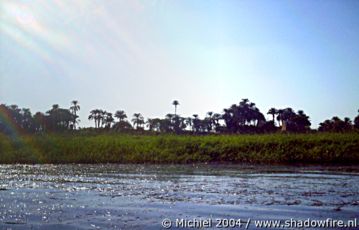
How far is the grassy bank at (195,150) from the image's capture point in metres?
35.4

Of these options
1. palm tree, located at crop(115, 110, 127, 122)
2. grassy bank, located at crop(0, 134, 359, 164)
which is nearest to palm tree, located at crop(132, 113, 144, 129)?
palm tree, located at crop(115, 110, 127, 122)

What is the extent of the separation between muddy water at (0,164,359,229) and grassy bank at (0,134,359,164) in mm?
14745

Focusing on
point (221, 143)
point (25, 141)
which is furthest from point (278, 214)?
point (25, 141)

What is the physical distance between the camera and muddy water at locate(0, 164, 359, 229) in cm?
1163

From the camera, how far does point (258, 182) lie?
2022 cm

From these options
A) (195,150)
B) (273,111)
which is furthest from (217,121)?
(195,150)

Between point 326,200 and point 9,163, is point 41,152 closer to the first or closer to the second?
point 9,163

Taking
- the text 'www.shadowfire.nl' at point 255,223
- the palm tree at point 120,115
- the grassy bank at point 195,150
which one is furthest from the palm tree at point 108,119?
the text 'www.shadowfire.nl' at point 255,223

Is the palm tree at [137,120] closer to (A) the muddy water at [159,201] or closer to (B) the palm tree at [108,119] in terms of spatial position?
(B) the palm tree at [108,119]

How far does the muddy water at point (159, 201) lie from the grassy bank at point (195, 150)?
14745mm

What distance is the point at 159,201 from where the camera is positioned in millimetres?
14602

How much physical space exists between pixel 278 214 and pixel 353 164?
23475mm

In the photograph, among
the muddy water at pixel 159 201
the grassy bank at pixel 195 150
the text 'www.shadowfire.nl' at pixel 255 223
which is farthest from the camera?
the grassy bank at pixel 195 150

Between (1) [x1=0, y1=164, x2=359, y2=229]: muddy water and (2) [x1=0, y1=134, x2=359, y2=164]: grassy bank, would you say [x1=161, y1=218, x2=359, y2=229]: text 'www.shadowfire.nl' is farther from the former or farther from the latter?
(2) [x1=0, y1=134, x2=359, y2=164]: grassy bank
